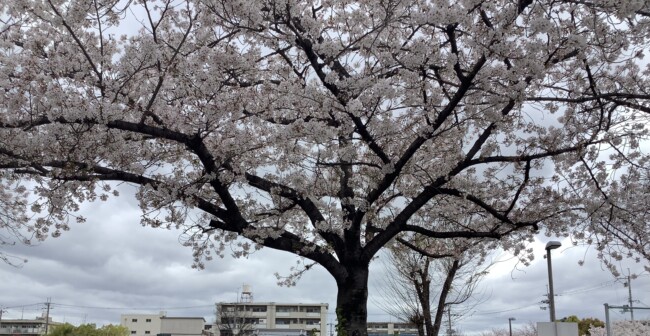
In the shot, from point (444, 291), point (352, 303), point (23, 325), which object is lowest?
point (23, 325)

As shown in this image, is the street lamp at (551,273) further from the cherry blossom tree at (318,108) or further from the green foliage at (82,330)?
the green foliage at (82,330)

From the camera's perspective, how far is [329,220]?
9.00m

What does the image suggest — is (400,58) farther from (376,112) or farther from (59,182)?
(59,182)

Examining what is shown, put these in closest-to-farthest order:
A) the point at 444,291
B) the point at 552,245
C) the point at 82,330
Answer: the point at 552,245, the point at 444,291, the point at 82,330

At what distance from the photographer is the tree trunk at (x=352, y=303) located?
Result: 8578mm

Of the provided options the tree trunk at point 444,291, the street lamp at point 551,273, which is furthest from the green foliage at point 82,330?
the street lamp at point 551,273

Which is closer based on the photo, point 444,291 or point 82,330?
point 444,291

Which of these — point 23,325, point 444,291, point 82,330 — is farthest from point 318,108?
point 23,325

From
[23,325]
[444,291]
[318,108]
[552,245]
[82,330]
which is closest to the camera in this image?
[318,108]

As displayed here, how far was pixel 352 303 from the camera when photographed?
873 cm

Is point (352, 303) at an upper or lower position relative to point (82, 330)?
upper

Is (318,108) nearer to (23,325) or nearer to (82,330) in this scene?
(82,330)

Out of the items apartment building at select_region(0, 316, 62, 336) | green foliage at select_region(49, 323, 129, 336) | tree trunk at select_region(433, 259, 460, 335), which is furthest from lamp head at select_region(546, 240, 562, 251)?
apartment building at select_region(0, 316, 62, 336)

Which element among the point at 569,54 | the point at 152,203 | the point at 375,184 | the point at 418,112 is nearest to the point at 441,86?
the point at 418,112
